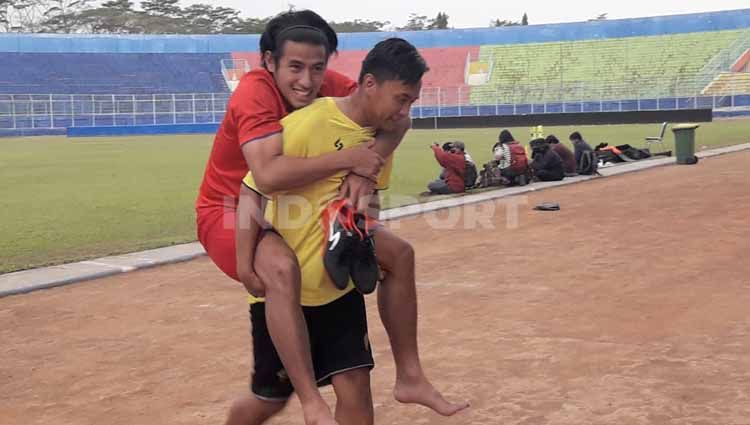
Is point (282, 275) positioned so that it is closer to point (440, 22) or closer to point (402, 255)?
point (402, 255)

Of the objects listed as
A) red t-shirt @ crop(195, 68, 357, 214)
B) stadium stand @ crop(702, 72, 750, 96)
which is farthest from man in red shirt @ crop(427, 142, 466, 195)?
stadium stand @ crop(702, 72, 750, 96)

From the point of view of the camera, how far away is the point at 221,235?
3.15 m

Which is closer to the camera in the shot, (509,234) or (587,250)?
(587,250)

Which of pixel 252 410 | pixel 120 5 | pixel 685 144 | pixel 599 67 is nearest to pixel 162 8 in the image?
pixel 120 5

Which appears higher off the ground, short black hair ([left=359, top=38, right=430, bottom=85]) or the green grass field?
short black hair ([left=359, top=38, right=430, bottom=85])

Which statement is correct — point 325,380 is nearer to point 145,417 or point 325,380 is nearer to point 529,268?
point 145,417

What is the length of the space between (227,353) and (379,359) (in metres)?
0.89

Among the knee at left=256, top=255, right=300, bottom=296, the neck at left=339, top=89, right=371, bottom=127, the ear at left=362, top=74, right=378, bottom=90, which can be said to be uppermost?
the ear at left=362, top=74, right=378, bottom=90

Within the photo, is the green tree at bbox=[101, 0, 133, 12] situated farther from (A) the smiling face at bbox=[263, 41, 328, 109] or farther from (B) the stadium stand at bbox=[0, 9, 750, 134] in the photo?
(A) the smiling face at bbox=[263, 41, 328, 109]

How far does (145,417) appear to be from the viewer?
13.9 feet

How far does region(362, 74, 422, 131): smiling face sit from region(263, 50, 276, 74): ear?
33cm

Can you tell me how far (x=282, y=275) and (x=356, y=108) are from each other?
1.86 ft

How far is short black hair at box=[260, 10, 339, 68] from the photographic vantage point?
291cm

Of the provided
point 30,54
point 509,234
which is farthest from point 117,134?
point 509,234
